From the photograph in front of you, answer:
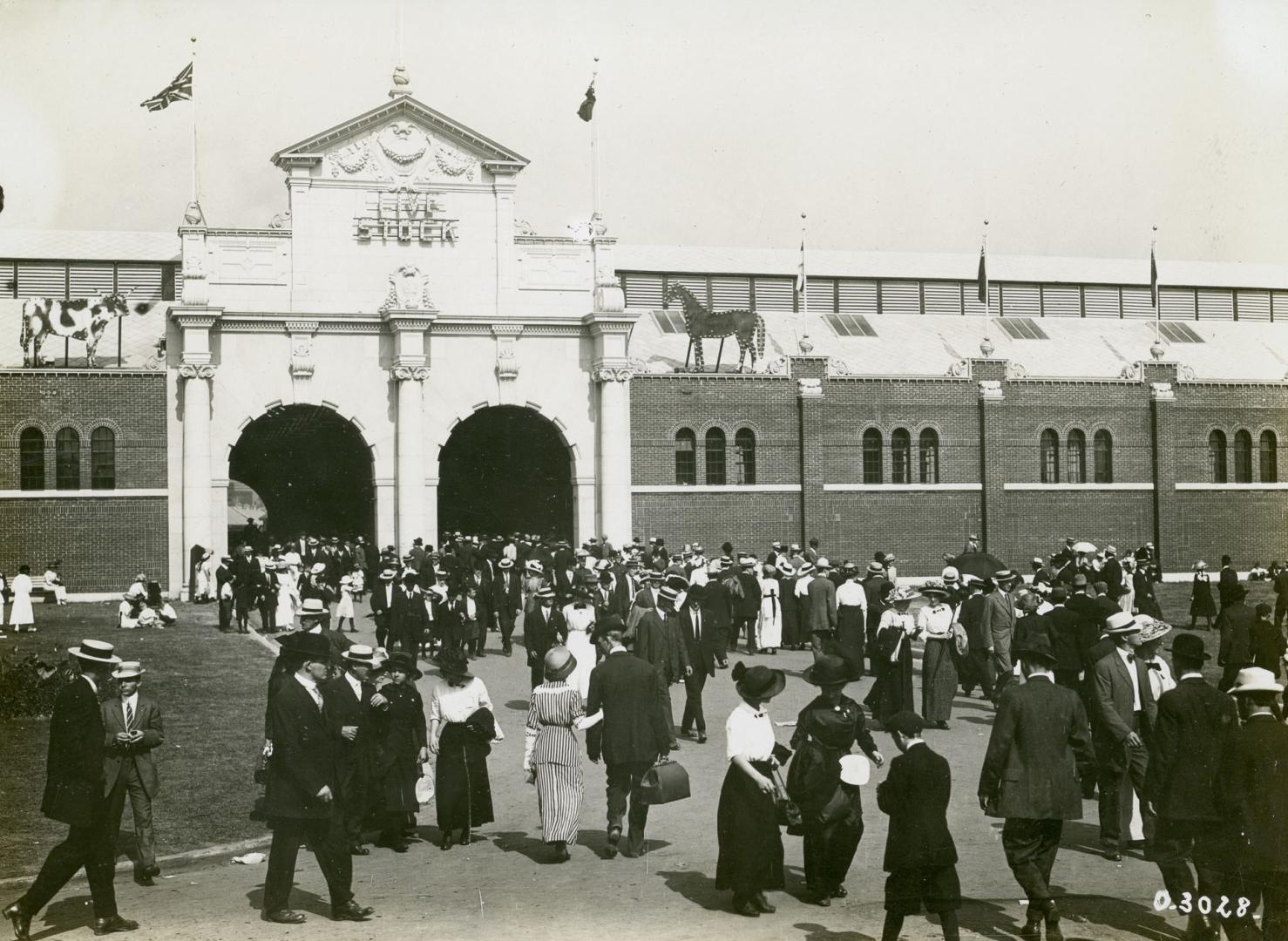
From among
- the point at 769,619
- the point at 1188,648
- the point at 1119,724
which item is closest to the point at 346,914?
the point at 1188,648

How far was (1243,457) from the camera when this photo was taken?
4125 cm

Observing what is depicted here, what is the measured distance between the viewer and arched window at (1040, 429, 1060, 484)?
131ft

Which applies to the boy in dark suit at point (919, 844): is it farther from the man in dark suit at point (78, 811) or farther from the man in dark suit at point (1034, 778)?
the man in dark suit at point (78, 811)

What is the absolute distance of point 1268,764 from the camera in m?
7.75

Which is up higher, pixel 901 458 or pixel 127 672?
pixel 901 458

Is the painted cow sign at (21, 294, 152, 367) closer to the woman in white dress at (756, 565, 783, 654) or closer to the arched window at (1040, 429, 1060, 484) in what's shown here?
the woman in white dress at (756, 565, 783, 654)

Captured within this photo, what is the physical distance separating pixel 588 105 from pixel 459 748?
25.9m

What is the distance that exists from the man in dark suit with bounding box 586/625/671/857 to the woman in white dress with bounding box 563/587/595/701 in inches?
145

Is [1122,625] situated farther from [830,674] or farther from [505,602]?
[505,602]

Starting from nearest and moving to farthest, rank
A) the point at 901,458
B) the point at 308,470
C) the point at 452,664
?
the point at 452,664 → the point at 901,458 → the point at 308,470

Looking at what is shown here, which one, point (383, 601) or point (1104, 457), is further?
point (1104, 457)

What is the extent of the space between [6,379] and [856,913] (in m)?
29.4

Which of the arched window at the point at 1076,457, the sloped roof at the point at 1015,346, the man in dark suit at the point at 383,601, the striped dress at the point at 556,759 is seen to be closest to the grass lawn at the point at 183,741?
the man in dark suit at the point at 383,601

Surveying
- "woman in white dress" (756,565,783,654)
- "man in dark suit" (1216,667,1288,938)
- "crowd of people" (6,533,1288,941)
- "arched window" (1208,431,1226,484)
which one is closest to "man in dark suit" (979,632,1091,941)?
"crowd of people" (6,533,1288,941)
